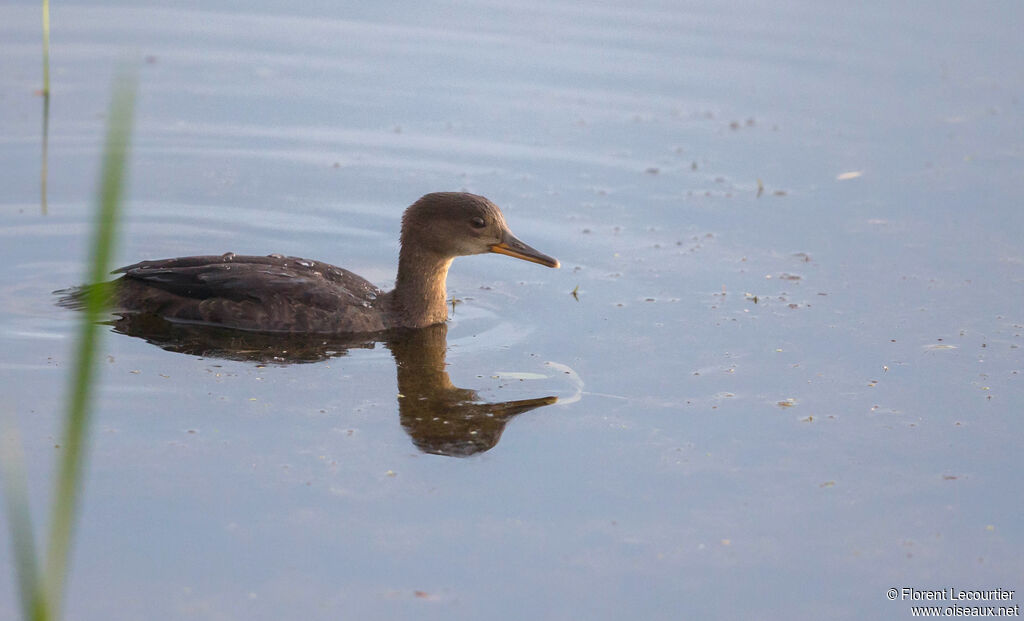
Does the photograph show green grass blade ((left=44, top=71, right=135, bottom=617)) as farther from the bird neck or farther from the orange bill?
the orange bill

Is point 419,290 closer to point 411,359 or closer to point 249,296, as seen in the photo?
point 411,359

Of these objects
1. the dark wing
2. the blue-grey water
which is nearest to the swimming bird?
the dark wing

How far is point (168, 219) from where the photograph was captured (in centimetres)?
1004

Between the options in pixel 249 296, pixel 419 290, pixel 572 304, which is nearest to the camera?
pixel 249 296

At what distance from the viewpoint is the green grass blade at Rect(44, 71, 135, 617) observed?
2.59m

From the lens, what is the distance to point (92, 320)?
2.79 m

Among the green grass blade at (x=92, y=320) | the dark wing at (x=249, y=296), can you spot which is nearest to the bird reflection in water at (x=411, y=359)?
the dark wing at (x=249, y=296)

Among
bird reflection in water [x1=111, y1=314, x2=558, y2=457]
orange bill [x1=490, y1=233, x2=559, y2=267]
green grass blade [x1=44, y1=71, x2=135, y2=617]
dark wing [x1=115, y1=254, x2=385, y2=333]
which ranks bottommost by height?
bird reflection in water [x1=111, y1=314, x2=558, y2=457]

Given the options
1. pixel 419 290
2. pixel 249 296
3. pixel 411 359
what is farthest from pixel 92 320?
pixel 419 290

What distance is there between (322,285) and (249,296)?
47 cm

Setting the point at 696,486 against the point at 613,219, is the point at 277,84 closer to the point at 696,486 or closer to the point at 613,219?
the point at 613,219

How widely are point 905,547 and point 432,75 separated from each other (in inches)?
342

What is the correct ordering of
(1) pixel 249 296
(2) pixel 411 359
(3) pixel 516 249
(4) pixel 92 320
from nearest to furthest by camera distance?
1. (4) pixel 92 320
2. (2) pixel 411 359
3. (1) pixel 249 296
4. (3) pixel 516 249

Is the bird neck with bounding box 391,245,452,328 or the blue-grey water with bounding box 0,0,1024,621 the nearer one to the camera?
the blue-grey water with bounding box 0,0,1024,621
